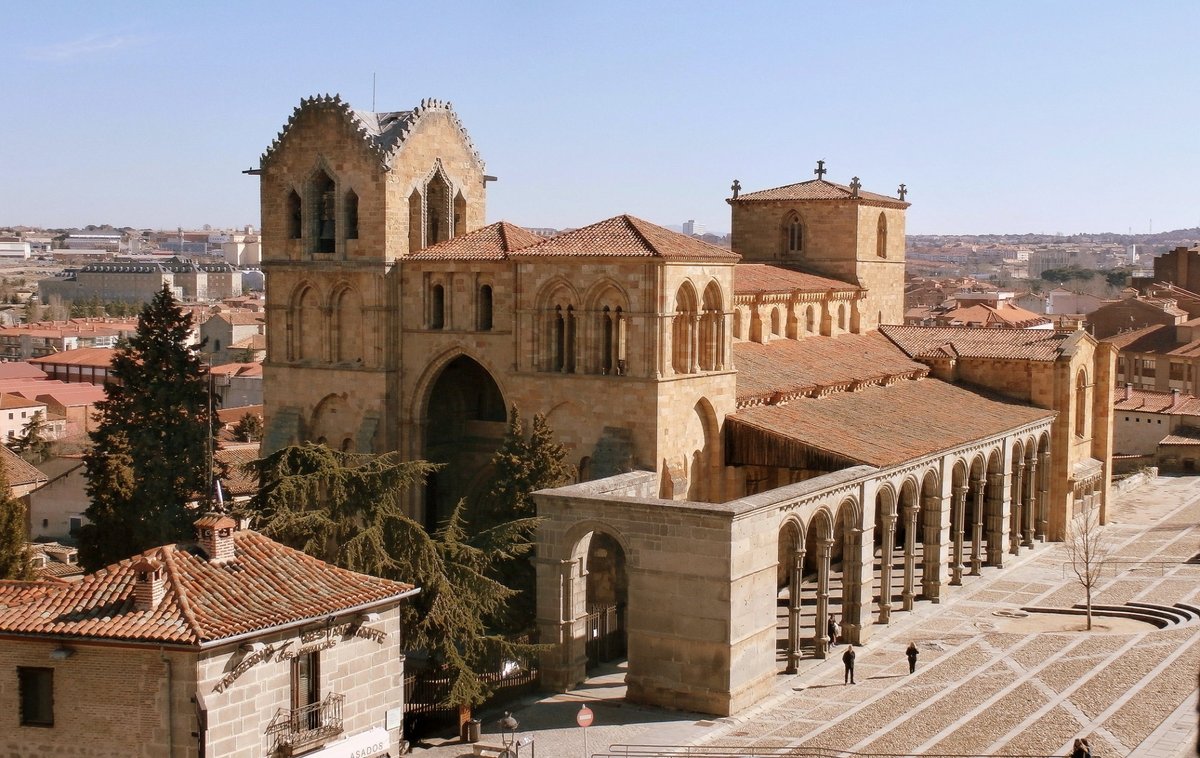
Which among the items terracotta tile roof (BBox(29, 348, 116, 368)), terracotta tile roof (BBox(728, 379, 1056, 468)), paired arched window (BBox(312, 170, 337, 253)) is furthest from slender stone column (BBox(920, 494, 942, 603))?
terracotta tile roof (BBox(29, 348, 116, 368))

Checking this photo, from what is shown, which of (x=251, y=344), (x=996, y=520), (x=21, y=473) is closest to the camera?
(x=996, y=520)

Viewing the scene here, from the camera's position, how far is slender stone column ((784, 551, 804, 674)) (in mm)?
34656

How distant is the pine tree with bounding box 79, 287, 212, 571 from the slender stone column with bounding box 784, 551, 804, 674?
14.9 metres

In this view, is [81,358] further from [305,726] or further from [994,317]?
[305,726]

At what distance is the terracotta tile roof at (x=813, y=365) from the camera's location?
Result: 43.4 m

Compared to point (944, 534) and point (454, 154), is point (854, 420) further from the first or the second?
point (454, 154)

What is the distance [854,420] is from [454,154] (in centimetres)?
1385

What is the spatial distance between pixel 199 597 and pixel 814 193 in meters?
38.1

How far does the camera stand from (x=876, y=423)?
43.3m

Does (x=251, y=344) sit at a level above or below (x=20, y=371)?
above

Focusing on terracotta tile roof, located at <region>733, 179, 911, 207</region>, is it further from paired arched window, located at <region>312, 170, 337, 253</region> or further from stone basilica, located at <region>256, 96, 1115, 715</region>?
paired arched window, located at <region>312, 170, 337, 253</region>

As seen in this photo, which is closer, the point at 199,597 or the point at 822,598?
the point at 199,597

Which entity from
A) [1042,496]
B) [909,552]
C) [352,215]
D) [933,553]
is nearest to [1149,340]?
[1042,496]

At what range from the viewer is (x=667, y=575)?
32.2 metres
